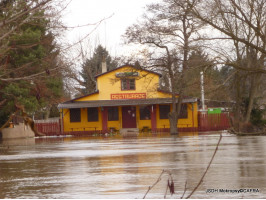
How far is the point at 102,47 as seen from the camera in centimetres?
8931

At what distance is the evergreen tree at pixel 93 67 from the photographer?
85.8 m

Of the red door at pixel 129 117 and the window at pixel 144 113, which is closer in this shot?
the red door at pixel 129 117

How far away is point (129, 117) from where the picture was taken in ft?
196

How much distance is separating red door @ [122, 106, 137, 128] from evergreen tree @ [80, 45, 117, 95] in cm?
2592

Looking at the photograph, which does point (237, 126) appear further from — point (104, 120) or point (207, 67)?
point (104, 120)

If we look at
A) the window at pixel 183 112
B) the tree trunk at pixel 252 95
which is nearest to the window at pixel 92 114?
the window at pixel 183 112

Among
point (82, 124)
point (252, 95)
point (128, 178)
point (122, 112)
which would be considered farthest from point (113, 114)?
point (128, 178)

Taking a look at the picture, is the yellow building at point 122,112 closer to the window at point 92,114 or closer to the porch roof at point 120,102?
the window at point 92,114

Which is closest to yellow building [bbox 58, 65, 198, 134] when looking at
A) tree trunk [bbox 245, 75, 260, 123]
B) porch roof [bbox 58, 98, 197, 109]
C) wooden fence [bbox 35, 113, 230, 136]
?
porch roof [bbox 58, 98, 197, 109]

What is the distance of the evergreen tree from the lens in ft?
282

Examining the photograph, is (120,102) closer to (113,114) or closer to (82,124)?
(113,114)

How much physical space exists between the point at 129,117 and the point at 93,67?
93.7ft

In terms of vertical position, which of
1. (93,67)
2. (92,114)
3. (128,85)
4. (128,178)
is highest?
(93,67)

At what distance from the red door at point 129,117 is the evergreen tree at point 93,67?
25916 mm
